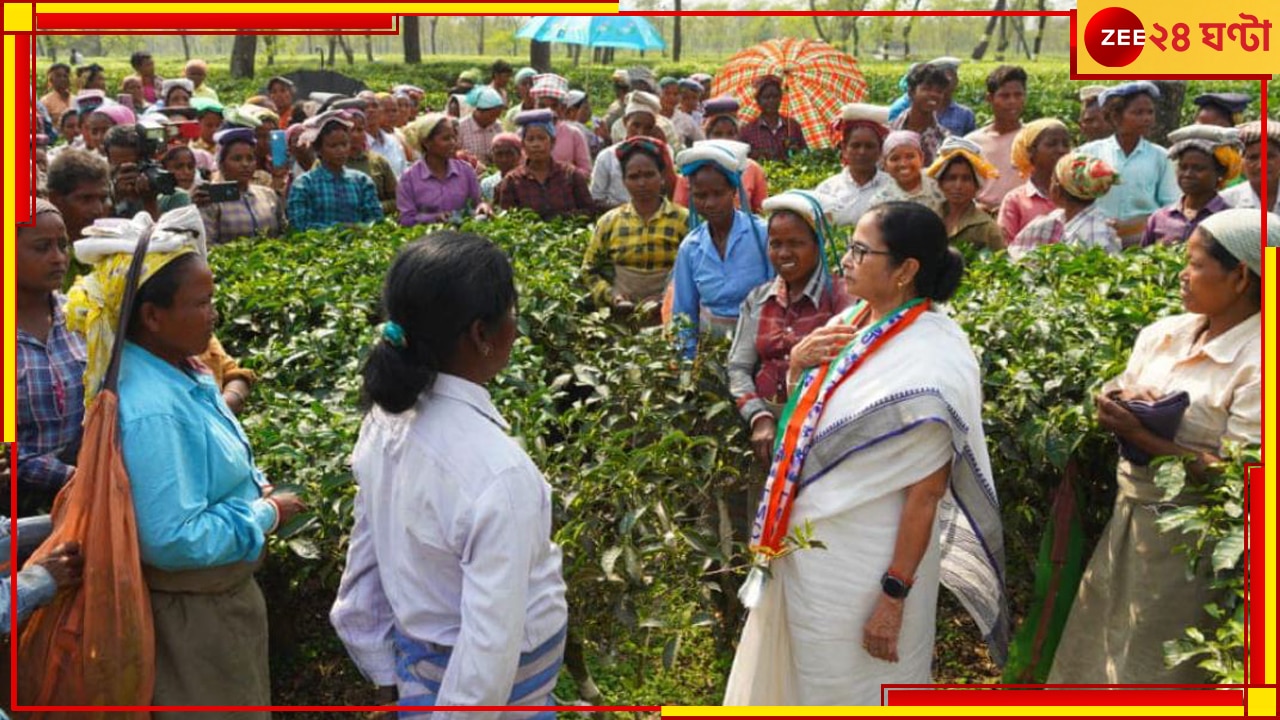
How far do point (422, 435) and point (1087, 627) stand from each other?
2410 millimetres

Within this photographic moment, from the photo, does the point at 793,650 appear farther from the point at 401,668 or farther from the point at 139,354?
the point at 139,354

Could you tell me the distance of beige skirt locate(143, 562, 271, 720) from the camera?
295 cm

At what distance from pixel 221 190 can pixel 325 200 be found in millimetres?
759

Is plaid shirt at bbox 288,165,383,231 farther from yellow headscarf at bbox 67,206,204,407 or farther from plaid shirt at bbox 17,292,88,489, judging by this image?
yellow headscarf at bbox 67,206,204,407

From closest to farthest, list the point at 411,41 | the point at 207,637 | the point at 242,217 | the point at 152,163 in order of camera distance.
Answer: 1. the point at 207,637
2. the point at 152,163
3. the point at 242,217
4. the point at 411,41

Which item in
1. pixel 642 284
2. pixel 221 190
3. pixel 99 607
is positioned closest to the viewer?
pixel 99 607

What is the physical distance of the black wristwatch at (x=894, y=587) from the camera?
3289 mm

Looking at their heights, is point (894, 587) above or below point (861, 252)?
below

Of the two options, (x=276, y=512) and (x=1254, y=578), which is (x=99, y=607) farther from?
(x=1254, y=578)

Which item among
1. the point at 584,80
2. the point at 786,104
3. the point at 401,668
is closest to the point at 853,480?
the point at 401,668

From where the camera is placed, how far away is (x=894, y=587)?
330 centimetres

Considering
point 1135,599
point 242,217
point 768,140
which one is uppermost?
point 768,140

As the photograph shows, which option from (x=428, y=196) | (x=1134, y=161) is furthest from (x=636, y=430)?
(x=1134, y=161)

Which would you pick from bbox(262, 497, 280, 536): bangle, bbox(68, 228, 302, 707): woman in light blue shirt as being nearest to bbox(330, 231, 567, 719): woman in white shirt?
bbox(68, 228, 302, 707): woman in light blue shirt
